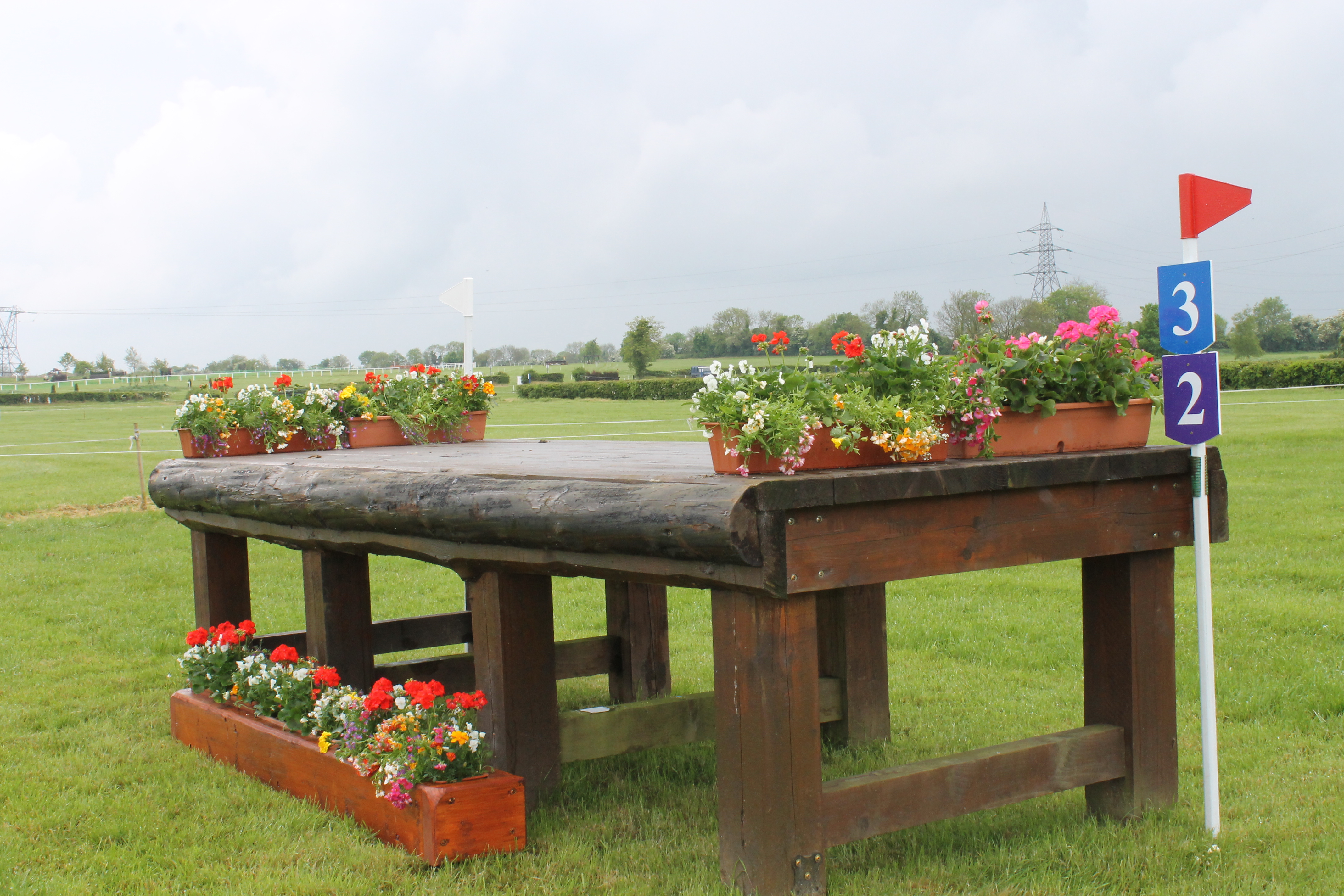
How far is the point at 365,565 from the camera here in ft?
14.4

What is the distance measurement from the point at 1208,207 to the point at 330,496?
2815 mm

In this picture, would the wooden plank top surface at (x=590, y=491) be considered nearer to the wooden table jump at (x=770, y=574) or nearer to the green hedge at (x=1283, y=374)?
the wooden table jump at (x=770, y=574)

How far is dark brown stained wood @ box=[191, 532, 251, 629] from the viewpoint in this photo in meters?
5.06

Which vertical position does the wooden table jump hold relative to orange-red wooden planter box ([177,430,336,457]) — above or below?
below

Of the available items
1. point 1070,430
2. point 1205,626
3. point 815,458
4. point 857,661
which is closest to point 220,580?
point 857,661

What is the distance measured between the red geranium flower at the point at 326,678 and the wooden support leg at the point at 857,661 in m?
1.78

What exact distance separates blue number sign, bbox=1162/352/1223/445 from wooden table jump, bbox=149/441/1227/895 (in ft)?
0.36

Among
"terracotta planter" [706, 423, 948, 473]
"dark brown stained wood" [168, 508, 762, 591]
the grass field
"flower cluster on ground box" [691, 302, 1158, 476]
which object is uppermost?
"flower cluster on ground box" [691, 302, 1158, 476]

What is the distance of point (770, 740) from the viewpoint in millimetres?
2729

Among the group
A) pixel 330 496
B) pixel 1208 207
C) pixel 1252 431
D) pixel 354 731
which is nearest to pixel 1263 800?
pixel 1208 207

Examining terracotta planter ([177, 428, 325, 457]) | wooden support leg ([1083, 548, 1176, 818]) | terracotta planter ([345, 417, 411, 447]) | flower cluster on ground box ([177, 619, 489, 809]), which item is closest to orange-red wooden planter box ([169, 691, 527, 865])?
flower cluster on ground box ([177, 619, 489, 809])

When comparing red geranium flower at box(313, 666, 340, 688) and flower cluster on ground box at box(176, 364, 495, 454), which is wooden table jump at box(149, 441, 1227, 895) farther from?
flower cluster on ground box at box(176, 364, 495, 454)

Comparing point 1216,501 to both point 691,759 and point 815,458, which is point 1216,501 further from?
point 691,759

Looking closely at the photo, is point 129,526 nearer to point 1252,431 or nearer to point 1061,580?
point 1061,580
